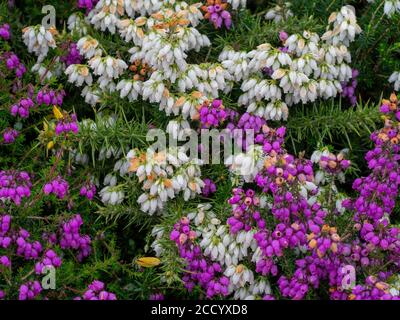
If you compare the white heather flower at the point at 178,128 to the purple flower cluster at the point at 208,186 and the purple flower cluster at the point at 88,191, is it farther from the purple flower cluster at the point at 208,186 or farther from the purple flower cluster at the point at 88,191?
the purple flower cluster at the point at 88,191

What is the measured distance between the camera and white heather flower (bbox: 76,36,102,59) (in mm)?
5039

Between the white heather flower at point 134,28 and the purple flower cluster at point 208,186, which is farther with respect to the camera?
the white heather flower at point 134,28

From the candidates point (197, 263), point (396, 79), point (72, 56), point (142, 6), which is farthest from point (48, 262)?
point (396, 79)

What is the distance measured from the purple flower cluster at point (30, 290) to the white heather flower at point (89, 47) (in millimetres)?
1737

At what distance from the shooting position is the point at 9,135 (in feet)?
16.0

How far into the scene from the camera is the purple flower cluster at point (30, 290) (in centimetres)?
393

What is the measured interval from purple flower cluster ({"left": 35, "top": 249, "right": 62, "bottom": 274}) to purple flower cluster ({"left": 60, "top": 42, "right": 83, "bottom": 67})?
179 centimetres

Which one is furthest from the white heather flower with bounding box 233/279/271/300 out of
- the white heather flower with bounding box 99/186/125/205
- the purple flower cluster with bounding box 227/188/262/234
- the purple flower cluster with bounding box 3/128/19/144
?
the purple flower cluster with bounding box 3/128/19/144

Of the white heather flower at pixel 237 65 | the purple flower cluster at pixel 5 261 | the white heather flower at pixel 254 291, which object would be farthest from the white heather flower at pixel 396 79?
the purple flower cluster at pixel 5 261

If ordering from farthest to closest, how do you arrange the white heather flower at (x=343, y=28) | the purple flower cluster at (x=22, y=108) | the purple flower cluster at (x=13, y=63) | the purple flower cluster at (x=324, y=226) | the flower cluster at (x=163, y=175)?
the purple flower cluster at (x=13, y=63) < the white heather flower at (x=343, y=28) < the purple flower cluster at (x=22, y=108) < the flower cluster at (x=163, y=175) < the purple flower cluster at (x=324, y=226)

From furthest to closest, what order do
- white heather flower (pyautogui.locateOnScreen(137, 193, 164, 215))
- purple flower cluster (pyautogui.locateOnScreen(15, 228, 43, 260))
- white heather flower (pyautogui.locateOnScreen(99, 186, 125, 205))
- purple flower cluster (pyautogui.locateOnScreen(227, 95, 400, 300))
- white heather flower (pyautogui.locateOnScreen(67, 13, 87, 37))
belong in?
white heather flower (pyautogui.locateOnScreen(67, 13, 87, 37)) → white heather flower (pyautogui.locateOnScreen(99, 186, 125, 205)) → white heather flower (pyautogui.locateOnScreen(137, 193, 164, 215)) → purple flower cluster (pyautogui.locateOnScreen(15, 228, 43, 260)) → purple flower cluster (pyautogui.locateOnScreen(227, 95, 400, 300))

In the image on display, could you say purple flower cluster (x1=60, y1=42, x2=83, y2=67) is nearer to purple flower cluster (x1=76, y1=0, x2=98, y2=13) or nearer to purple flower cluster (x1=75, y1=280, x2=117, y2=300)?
purple flower cluster (x1=76, y1=0, x2=98, y2=13)

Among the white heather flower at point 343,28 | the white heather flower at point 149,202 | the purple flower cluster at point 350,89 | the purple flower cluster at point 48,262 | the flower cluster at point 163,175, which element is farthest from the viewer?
the purple flower cluster at point 350,89

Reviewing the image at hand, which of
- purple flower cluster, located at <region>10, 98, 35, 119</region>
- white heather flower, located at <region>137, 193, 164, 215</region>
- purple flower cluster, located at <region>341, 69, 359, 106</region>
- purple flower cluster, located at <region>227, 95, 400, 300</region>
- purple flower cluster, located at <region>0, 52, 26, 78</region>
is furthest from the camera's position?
purple flower cluster, located at <region>341, 69, 359, 106</region>
